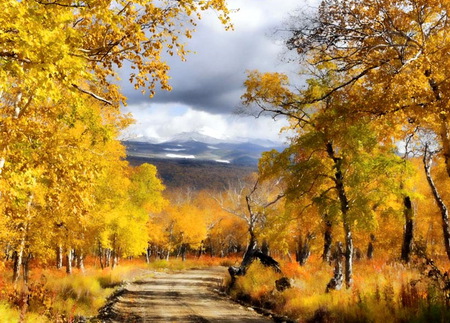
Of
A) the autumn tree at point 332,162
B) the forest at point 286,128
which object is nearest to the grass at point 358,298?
the forest at point 286,128

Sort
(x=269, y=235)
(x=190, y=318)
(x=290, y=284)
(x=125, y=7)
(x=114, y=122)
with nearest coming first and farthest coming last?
(x=125, y=7) → (x=190, y=318) → (x=290, y=284) → (x=269, y=235) → (x=114, y=122)

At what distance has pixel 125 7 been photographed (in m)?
6.54

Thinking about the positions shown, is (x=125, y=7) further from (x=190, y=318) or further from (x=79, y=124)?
(x=79, y=124)

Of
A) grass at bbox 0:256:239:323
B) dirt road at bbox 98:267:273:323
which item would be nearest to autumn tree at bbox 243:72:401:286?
dirt road at bbox 98:267:273:323

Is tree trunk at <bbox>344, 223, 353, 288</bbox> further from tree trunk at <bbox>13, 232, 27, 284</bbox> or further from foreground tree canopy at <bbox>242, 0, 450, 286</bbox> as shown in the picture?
tree trunk at <bbox>13, 232, 27, 284</bbox>

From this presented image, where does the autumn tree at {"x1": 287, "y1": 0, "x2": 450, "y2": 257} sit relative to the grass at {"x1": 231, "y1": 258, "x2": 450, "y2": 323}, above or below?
above

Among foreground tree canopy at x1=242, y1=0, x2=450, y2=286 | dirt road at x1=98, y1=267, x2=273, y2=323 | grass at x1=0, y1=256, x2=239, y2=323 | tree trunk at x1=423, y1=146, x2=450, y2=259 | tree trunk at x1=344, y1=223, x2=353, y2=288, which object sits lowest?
dirt road at x1=98, y1=267, x2=273, y2=323

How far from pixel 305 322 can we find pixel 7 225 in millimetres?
12122

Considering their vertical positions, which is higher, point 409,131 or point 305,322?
point 409,131

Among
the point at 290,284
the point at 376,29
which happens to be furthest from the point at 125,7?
the point at 290,284

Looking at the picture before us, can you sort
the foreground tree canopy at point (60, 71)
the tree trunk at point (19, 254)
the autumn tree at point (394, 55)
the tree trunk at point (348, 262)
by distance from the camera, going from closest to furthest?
the foreground tree canopy at point (60, 71) → the autumn tree at point (394, 55) → the tree trunk at point (348, 262) → the tree trunk at point (19, 254)

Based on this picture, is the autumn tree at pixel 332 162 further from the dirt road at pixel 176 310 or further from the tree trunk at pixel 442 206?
the dirt road at pixel 176 310

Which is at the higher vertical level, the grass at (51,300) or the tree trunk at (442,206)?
the tree trunk at (442,206)

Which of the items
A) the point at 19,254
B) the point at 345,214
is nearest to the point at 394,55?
the point at 345,214
